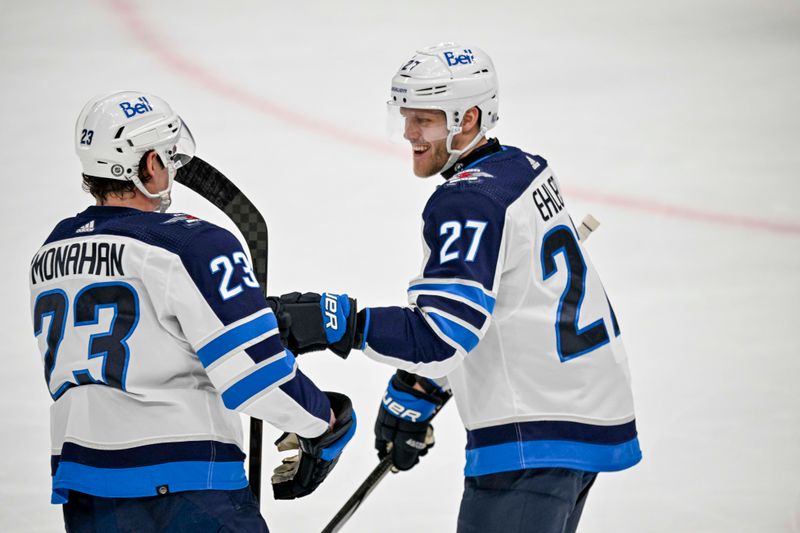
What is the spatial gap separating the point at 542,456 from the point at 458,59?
0.98 meters

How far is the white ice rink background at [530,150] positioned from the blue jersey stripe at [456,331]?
123cm

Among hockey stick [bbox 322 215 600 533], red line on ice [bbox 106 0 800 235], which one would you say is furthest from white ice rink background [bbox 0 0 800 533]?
hockey stick [bbox 322 215 600 533]

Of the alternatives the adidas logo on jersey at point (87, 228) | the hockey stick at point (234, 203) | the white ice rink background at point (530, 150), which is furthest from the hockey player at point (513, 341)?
the white ice rink background at point (530, 150)

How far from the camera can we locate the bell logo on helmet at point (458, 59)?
300cm

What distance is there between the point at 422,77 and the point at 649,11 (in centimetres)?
608

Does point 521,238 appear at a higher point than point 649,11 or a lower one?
lower

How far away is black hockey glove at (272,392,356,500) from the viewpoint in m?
2.70

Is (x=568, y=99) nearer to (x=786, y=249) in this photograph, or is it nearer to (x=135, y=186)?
(x=786, y=249)

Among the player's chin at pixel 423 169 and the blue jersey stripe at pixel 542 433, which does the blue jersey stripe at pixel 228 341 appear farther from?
the player's chin at pixel 423 169

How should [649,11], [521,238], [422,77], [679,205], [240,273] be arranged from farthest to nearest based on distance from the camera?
[649,11]
[679,205]
[422,77]
[521,238]
[240,273]

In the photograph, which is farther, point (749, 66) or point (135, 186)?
point (749, 66)

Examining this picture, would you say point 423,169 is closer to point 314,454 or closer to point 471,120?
point 471,120

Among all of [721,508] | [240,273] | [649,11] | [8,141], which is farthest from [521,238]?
[649,11]

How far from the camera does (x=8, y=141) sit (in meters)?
6.42
